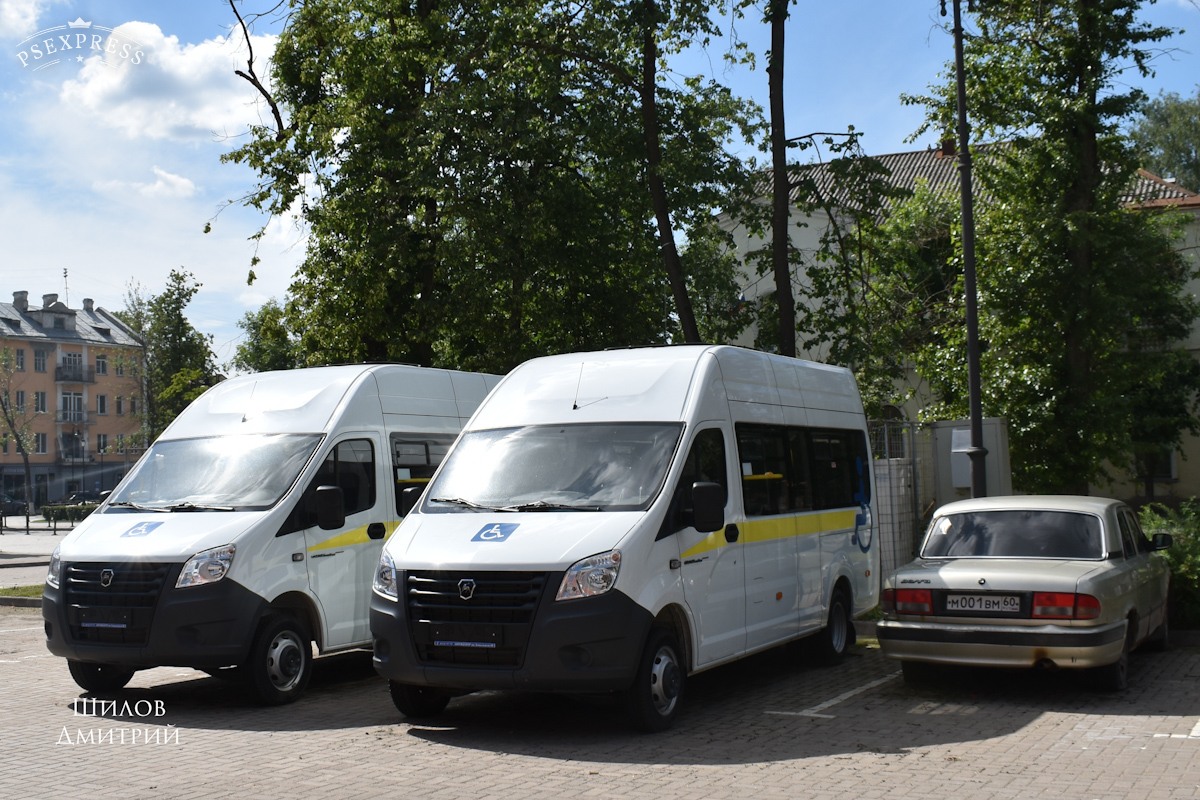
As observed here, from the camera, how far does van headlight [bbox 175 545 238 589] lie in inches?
377

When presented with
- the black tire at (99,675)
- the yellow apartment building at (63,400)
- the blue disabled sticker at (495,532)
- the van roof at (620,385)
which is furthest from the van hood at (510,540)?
the yellow apartment building at (63,400)

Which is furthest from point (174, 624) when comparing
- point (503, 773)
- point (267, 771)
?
point (503, 773)

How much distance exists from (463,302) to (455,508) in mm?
13072

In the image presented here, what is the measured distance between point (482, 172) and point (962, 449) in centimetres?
903

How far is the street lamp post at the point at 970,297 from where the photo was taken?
15922 mm

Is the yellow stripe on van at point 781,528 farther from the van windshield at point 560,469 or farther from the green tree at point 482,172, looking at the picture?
the green tree at point 482,172

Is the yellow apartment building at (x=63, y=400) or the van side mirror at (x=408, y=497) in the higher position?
the yellow apartment building at (x=63, y=400)

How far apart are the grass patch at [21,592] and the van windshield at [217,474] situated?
10.7 m

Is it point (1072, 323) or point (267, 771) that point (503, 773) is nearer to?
point (267, 771)

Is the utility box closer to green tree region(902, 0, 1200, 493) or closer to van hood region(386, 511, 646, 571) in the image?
green tree region(902, 0, 1200, 493)

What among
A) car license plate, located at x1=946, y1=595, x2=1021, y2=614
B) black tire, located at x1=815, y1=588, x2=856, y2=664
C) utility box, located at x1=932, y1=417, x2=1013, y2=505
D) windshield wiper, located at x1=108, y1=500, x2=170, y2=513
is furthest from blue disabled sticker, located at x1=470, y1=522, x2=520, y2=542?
utility box, located at x1=932, y1=417, x2=1013, y2=505

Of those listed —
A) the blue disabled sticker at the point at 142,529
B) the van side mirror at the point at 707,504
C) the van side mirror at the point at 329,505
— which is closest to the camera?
the van side mirror at the point at 707,504

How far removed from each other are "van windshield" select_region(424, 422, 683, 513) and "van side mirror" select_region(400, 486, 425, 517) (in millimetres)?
1749

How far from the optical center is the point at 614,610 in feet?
26.7
